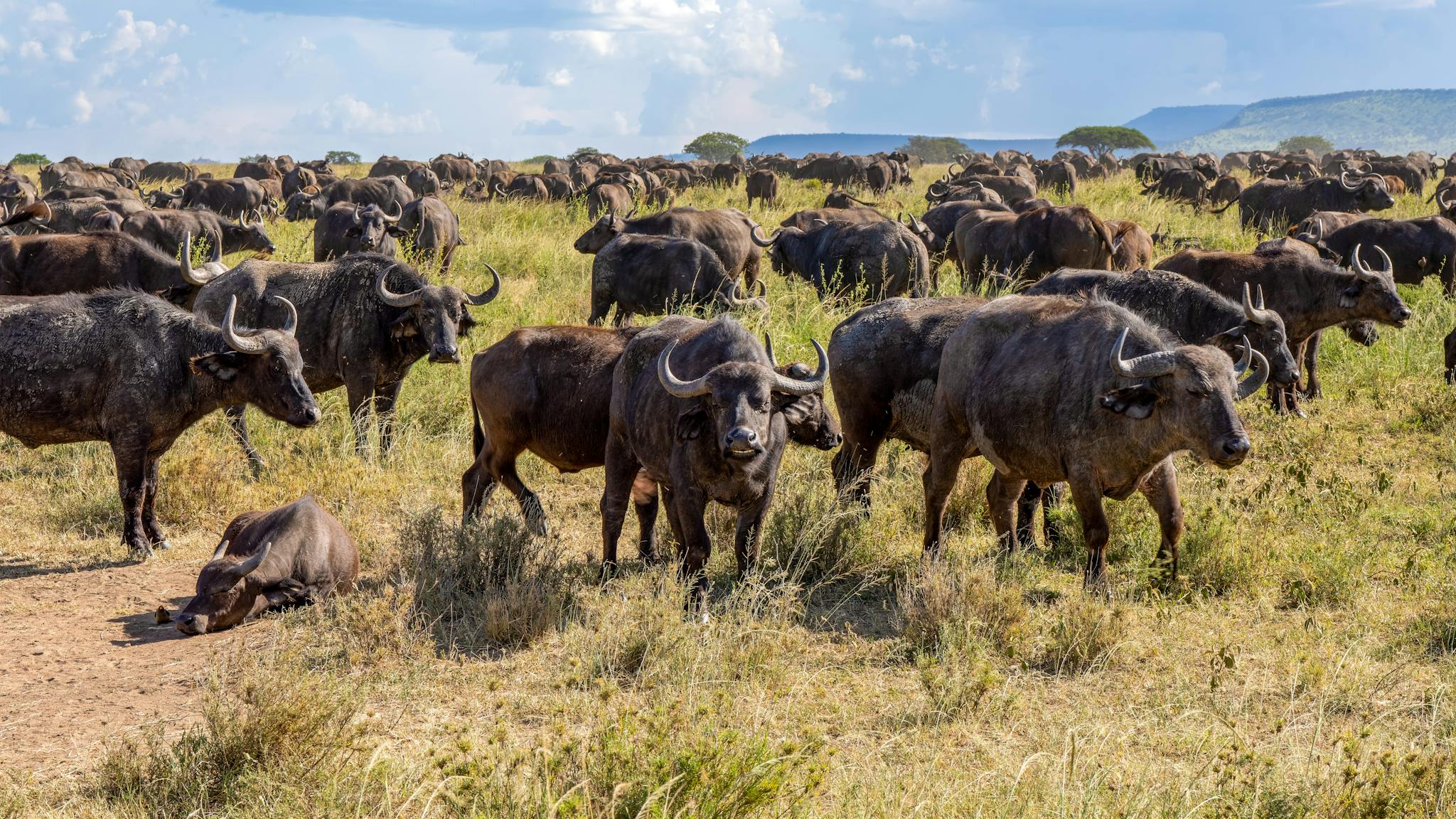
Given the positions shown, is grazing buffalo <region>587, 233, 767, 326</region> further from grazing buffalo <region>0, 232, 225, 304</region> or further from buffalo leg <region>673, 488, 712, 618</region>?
buffalo leg <region>673, 488, 712, 618</region>

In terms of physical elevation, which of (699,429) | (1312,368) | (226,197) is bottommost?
(1312,368)

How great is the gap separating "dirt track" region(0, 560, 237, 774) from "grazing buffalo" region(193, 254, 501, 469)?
2.40 m

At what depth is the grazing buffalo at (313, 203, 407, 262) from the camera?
15.0 m

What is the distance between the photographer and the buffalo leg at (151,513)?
7277mm

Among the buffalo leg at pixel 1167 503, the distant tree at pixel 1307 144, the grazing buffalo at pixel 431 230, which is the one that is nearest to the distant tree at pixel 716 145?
the distant tree at pixel 1307 144

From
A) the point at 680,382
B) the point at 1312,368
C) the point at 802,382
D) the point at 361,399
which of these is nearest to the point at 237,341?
the point at 361,399

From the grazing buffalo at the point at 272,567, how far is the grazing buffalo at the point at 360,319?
8.43 feet

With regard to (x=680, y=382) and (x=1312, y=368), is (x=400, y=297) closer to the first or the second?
(x=680, y=382)

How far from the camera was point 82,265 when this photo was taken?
38.8 ft

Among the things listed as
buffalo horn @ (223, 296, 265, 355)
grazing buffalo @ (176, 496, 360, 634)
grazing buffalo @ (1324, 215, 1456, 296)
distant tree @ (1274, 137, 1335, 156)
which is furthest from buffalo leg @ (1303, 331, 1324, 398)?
distant tree @ (1274, 137, 1335, 156)

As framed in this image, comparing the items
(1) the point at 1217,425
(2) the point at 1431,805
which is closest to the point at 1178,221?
(1) the point at 1217,425

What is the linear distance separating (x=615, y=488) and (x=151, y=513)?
9.23 ft

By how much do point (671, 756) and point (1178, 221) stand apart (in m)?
21.5

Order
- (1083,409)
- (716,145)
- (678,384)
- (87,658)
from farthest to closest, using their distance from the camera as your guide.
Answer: (716,145) < (1083,409) < (678,384) < (87,658)
